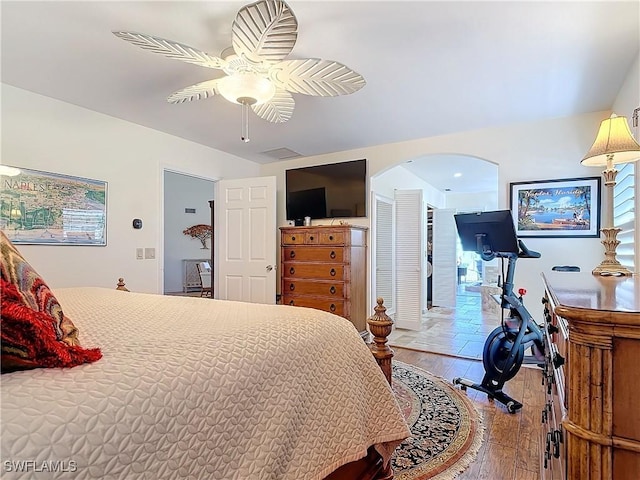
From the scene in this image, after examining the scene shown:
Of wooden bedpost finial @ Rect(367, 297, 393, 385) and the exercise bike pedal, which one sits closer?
wooden bedpost finial @ Rect(367, 297, 393, 385)

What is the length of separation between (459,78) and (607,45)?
0.84m

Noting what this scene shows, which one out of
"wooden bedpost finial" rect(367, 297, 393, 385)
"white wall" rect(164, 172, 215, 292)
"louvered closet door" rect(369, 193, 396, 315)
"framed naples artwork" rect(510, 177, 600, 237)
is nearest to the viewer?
"wooden bedpost finial" rect(367, 297, 393, 385)

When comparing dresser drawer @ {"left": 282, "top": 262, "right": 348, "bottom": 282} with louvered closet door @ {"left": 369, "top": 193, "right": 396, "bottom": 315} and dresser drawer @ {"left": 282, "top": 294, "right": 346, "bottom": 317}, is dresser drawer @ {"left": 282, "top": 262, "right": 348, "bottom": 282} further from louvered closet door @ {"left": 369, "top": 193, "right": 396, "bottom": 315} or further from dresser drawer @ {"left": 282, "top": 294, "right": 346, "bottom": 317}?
louvered closet door @ {"left": 369, "top": 193, "right": 396, "bottom": 315}

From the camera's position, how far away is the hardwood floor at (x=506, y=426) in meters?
1.77

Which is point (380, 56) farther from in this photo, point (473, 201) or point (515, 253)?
point (473, 201)

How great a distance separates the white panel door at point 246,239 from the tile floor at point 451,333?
178 cm

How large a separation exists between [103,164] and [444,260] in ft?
20.1

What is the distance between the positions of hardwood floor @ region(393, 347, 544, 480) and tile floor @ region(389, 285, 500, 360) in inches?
18.2

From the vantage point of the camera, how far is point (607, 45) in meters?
2.11

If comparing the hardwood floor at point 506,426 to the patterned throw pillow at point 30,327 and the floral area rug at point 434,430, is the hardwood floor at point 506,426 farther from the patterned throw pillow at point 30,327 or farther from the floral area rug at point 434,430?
the patterned throw pillow at point 30,327

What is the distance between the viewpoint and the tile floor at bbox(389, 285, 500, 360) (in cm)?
399

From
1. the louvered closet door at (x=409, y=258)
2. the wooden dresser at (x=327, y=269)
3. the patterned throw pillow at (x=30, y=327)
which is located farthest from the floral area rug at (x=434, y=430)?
the louvered closet door at (x=409, y=258)

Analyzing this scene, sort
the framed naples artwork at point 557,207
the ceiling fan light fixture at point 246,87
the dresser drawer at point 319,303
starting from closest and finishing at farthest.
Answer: the ceiling fan light fixture at point 246,87 < the framed naples artwork at point 557,207 < the dresser drawer at point 319,303

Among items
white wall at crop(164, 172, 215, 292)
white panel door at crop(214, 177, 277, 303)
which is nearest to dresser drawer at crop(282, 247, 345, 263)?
white panel door at crop(214, 177, 277, 303)
